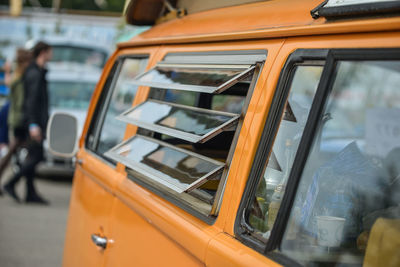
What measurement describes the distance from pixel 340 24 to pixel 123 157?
1314 mm

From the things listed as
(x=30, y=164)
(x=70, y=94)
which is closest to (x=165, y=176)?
(x=30, y=164)

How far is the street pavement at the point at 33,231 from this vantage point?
19.1 ft

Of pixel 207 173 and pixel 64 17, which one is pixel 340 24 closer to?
pixel 207 173

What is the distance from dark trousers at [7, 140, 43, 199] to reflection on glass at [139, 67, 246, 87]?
5.50 metres

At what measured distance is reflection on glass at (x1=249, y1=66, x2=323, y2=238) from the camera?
5.77ft

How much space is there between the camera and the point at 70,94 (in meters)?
10.6

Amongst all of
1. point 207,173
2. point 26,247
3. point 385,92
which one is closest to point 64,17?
point 385,92

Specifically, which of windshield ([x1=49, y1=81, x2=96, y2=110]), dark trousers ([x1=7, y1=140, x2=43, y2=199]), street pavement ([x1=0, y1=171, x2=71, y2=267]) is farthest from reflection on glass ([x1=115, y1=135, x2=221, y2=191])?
windshield ([x1=49, y1=81, x2=96, y2=110])

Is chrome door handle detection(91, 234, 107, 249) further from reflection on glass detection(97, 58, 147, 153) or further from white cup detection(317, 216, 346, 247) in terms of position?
white cup detection(317, 216, 346, 247)

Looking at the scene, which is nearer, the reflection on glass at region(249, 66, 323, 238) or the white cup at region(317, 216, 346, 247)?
the white cup at region(317, 216, 346, 247)

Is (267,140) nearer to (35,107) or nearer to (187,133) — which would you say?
(187,133)

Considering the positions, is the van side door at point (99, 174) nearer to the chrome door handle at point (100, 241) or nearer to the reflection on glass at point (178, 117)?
the chrome door handle at point (100, 241)

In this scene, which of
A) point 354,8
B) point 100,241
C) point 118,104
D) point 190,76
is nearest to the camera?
point 354,8

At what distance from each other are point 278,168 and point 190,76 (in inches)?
29.3
